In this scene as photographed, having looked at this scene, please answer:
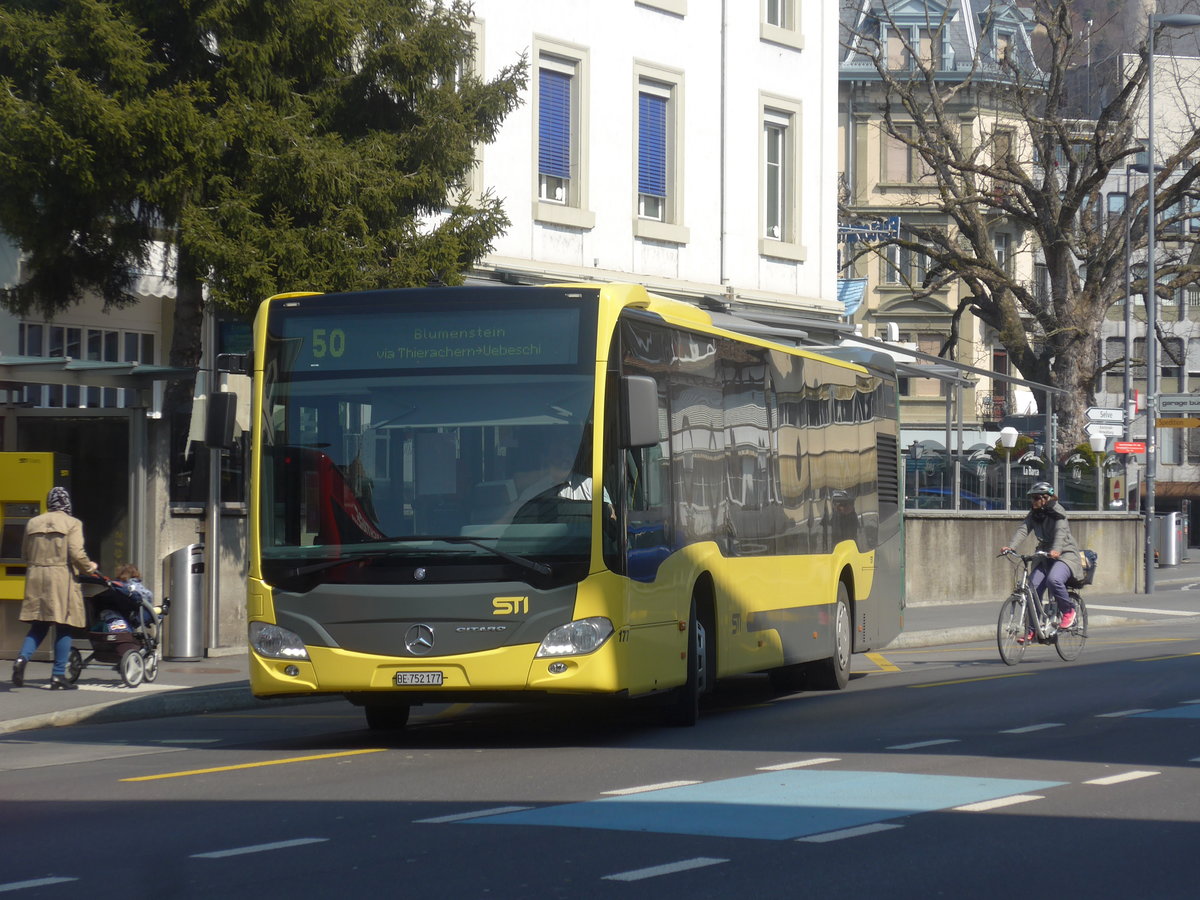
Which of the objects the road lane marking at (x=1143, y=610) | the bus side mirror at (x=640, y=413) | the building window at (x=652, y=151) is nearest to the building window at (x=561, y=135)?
the building window at (x=652, y=151)

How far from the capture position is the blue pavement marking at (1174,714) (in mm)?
13500

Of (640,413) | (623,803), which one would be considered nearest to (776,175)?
(640,413)

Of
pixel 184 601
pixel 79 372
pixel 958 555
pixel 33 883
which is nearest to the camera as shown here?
pixel 33 883

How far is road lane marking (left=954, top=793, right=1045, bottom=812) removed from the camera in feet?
29.0

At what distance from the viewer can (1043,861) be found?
7527mm

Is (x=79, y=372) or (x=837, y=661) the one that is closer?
(x=837, y=661)

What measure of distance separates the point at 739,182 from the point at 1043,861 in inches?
903

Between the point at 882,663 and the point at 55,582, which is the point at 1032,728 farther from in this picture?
the point at 55,582

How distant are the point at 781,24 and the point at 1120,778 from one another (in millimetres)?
22990

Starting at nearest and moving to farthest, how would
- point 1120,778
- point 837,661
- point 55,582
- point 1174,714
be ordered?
point 1120,778 < point 1174,714 < point 55,582 < point 837,661

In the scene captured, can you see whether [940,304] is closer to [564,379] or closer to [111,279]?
[111,279]

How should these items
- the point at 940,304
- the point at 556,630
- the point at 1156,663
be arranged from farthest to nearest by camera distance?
the point at 940,304 < the point at 1156,663 < the point at 556,630

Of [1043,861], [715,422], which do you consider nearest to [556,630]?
[715,422]

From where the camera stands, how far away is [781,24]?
3119cm
